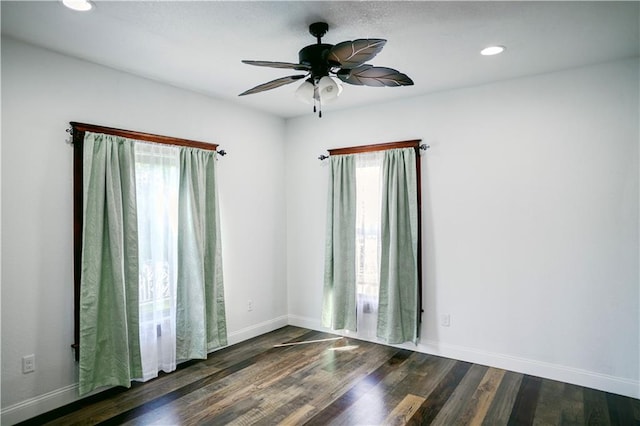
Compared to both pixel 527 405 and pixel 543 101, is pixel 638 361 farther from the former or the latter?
pixel 543 101

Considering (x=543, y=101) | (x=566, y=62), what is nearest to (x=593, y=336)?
(x=543, y=101)

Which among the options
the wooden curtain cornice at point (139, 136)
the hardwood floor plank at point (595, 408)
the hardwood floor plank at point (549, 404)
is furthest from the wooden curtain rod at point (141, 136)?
the hardwood floor plank at point (595, 408)

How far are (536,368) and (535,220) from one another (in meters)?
1.32

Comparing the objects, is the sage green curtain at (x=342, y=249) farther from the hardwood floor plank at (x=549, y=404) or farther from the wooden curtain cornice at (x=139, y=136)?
the hardwood floor plank at (x=549, y=404)

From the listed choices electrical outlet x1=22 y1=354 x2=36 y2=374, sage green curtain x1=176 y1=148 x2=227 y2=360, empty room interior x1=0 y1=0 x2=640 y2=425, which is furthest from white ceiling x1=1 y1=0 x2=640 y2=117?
electrical outlet x1=22 y1=354 x2=36 y2=374

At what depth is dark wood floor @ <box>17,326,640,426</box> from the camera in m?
2.68

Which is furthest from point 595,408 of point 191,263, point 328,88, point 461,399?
point 191,263

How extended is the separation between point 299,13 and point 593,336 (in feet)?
11.2

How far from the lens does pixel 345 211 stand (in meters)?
4.39

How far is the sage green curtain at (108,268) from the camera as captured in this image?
2.91 m

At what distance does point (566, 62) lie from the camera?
3107 millimetres

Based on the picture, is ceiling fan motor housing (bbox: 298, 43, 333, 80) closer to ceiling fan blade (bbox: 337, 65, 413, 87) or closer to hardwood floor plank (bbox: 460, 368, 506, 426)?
ceiling fan blade (bbox: 337, 65, 413, 87)

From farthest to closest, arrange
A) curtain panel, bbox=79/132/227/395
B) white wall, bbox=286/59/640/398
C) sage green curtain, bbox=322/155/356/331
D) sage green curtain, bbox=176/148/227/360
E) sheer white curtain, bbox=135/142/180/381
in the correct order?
sage green curtain, bbox=322/155/356/331 → sage green curtain, bbox=176/148/227/360 → sheer white curtain, bbox=135/142/180/381 → white wall, bbox=286/59/640/398 → curtain panel, bbox=79/132/227/395

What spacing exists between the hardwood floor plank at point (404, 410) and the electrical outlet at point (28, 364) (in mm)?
2548
